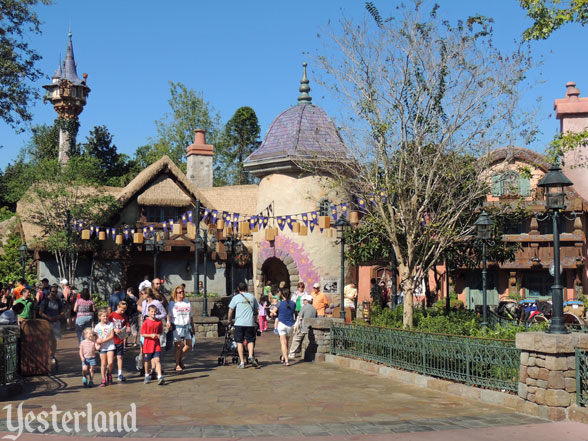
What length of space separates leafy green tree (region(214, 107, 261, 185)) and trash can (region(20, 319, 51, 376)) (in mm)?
42051

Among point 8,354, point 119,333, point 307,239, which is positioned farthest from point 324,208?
point 8,354

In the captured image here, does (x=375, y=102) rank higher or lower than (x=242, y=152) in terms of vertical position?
lower

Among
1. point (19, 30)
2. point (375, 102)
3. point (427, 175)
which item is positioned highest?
point (19, 30)

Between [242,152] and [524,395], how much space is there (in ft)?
156

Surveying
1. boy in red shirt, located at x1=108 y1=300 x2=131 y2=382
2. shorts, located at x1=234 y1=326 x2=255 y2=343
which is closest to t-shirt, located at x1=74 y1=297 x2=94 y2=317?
boy in red shirt, located at x1=108 y1=300 x2=131 y2=382

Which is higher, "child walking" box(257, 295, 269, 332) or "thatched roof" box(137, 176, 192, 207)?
"thatched roof" box(137, 176, 192, 207)

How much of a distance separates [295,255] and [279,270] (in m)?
4.29

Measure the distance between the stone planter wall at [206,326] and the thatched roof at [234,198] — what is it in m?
15.5

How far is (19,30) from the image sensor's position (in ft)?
52.4

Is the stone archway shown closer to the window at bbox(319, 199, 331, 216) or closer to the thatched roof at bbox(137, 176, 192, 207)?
the window at bbox(319, 199, 331, 216)

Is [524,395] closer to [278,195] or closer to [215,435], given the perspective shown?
[215,435]

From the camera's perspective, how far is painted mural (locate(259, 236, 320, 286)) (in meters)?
27.0

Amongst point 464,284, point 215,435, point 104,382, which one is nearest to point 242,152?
point 464,284

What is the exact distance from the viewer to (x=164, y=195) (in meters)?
31.2
